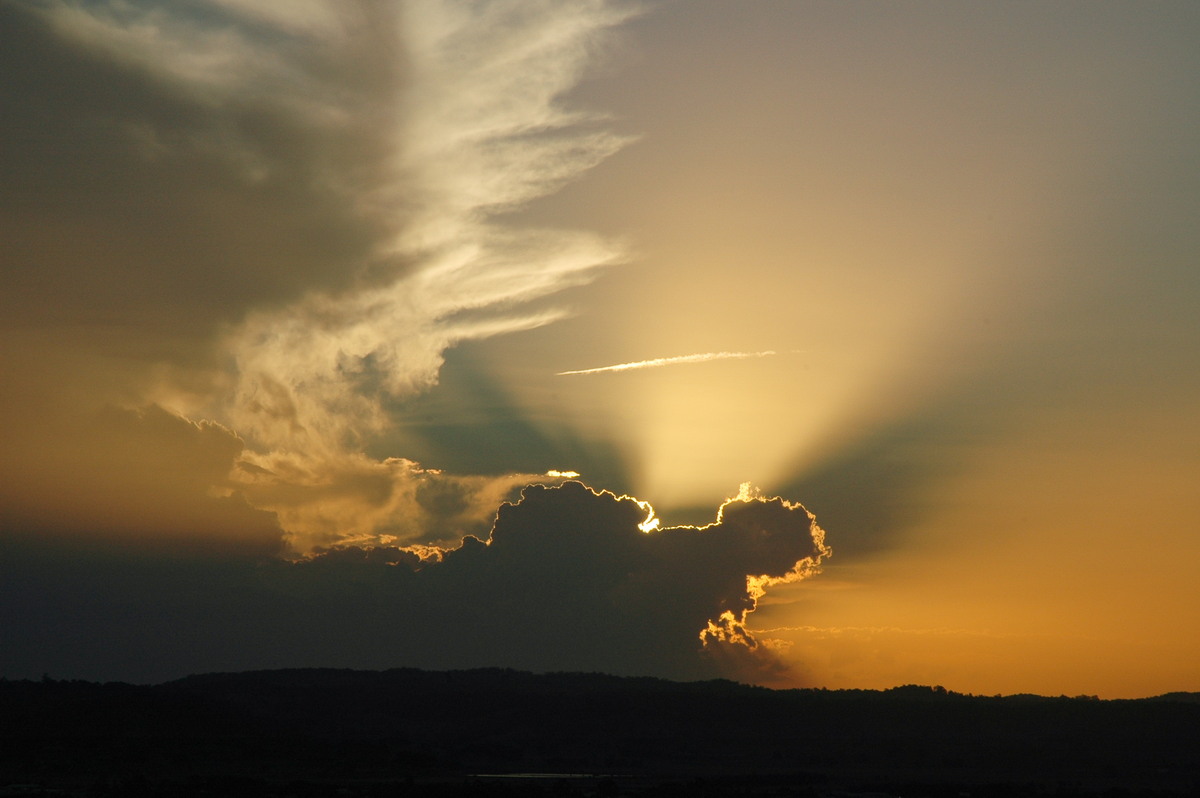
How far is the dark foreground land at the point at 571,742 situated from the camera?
315 feet

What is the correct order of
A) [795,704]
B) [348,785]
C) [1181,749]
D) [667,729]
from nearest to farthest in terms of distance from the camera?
1. [348,785]
2. [1181,749]
3. [667,729]
4. [795,704]

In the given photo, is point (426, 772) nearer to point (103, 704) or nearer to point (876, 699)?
point (103, 704)

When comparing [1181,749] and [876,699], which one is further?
[876,699]

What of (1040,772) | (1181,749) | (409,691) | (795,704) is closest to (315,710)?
(409,691)

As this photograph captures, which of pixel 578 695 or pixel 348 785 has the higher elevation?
pixel 578 695

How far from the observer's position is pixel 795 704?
164000 mm

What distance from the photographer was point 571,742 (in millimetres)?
147125

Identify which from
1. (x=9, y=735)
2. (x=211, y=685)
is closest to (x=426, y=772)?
(x=9, y=735)

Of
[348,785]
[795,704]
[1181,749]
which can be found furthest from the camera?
[795,704]

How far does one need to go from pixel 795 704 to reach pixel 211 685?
299 ft

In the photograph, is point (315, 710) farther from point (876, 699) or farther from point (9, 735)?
point (876, 699)

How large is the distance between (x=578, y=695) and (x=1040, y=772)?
74626 millimetres

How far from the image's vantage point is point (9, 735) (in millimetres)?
121438

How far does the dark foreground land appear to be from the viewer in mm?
96000
